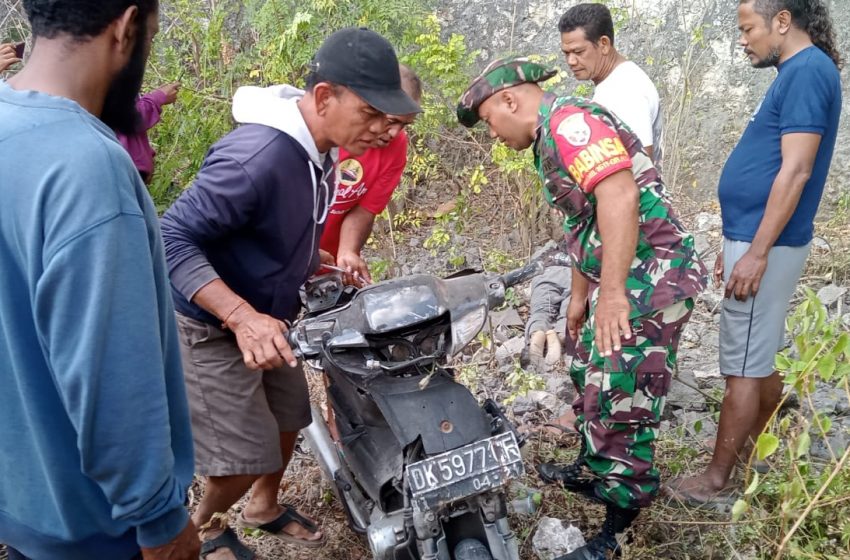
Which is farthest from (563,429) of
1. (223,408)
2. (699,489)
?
(223,408)

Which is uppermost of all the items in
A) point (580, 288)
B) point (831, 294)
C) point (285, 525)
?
point (580, 288)

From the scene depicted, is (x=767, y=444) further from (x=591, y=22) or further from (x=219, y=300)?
(x=591, y=22)

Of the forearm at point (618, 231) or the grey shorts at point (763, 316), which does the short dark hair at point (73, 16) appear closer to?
the forearm at point (618, 231)

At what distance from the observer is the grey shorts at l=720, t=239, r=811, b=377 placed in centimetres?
312

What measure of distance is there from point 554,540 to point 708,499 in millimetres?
783

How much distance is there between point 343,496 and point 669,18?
5949 mm

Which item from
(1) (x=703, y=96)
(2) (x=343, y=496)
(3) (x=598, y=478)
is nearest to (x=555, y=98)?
(3) (x=598, y=478)

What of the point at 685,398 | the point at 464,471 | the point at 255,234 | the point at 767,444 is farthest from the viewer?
the point at 685,398

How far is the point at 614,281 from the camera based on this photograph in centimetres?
250

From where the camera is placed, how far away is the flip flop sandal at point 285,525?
122 inches

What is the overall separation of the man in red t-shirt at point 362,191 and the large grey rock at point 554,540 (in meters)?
1.45

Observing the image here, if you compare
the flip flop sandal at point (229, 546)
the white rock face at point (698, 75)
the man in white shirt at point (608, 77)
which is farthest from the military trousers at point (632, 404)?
the white rock face at point (698, 75)

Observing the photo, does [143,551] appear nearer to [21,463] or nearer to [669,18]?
[21,463]

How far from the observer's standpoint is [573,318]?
3424 mm
